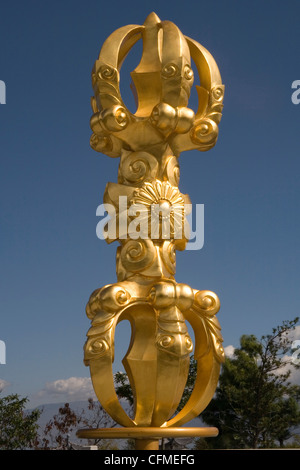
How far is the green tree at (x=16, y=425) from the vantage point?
10482mm

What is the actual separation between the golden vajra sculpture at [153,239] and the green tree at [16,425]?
7482 mm

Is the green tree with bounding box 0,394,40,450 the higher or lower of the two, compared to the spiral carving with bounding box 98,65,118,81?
lower

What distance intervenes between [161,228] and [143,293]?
456 millimetres

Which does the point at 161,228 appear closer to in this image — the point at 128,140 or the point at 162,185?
the point at 162,185

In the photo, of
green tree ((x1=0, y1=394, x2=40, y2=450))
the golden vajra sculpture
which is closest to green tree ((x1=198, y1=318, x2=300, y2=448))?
green tree ((x1=0, y1=394, x2=40, y2=450))

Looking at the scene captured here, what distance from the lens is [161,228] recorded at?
12.8ft

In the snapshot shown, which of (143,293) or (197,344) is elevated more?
(143,293)

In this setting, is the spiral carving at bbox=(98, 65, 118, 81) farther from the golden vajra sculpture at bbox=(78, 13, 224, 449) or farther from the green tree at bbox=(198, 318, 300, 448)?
the green tree at bbox=(198, 318, 300, 448)

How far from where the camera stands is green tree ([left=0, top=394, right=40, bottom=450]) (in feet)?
34.4

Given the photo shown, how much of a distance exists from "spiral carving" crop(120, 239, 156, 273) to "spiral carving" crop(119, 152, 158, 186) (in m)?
0.43

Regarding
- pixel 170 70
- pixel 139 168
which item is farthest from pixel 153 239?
pixel 170 70

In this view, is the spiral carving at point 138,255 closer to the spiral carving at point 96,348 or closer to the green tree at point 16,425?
the spiral carving at point 96,348
